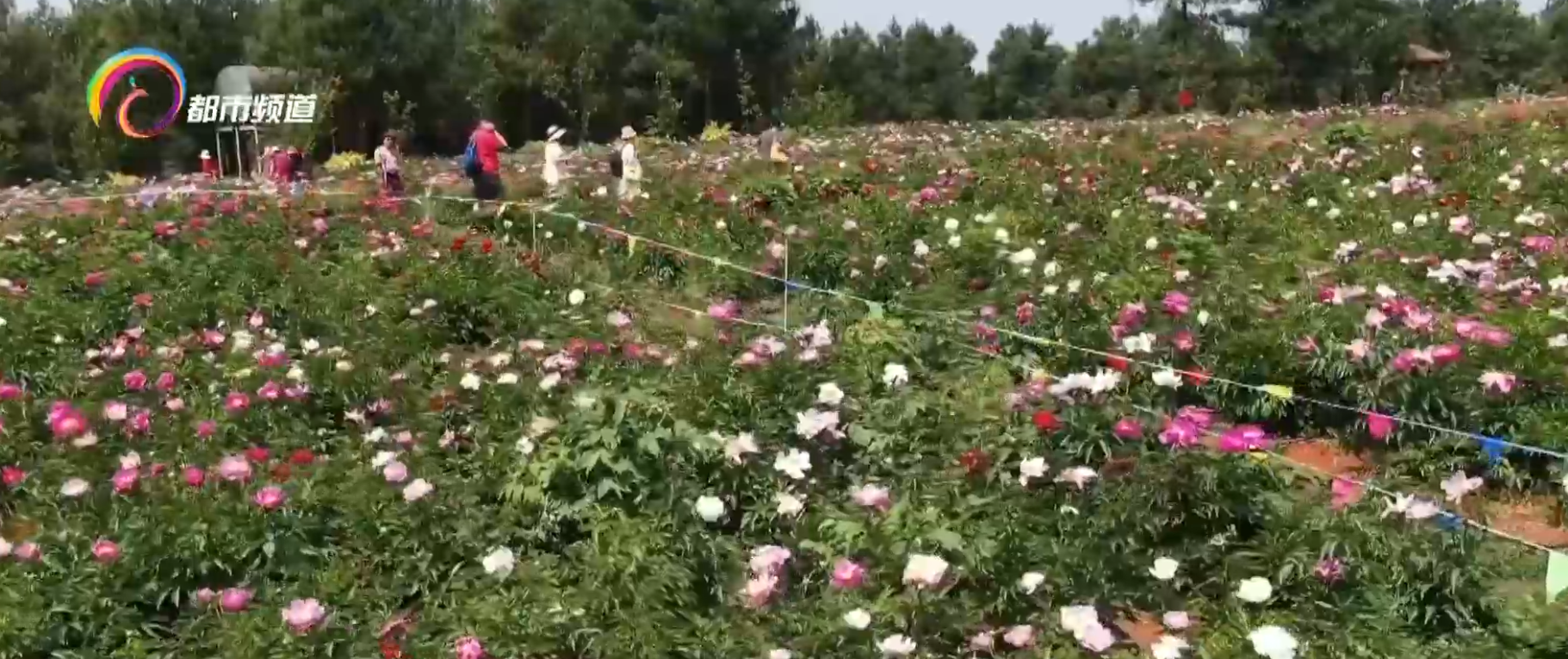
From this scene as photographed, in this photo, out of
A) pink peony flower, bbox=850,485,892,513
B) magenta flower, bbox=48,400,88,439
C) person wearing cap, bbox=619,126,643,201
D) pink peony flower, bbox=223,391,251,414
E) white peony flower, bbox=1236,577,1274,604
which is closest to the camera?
white peony flower, bbox=1236,577,1274,604

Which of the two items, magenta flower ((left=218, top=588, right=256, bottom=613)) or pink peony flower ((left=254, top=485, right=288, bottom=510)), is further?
pink peony flower ((left=254, top=485, right=288, bottom=510))

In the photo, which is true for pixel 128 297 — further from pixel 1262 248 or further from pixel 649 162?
pixel 649 162

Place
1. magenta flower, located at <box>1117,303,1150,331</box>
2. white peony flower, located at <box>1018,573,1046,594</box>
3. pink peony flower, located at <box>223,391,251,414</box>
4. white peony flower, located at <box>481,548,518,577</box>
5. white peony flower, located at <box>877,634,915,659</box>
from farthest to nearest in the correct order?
magenta flower, located at <box>1117,303,1150,331</box>, pink peony flower, located at <box>223,391,251,414</box>, white peony flower, located at <box>481,548,518,577</box>, white peony flower, located at <box>1018,573,1046,594</box>, white peony flower, located at <box>877,634,915,659</box>

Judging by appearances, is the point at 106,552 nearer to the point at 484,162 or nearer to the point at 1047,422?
the point at 1047,422

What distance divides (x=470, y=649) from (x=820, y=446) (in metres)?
1.49

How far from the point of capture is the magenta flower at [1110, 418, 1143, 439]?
138 inches

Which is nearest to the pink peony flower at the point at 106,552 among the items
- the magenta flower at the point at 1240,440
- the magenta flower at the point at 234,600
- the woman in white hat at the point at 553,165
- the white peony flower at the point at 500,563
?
the magenta flower at the point at 234,600

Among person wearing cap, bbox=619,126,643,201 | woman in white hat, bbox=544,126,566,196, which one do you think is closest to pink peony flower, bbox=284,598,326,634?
person wearing cap, bbox=619,126,643,201

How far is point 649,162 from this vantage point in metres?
16.1

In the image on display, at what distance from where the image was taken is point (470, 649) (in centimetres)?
279

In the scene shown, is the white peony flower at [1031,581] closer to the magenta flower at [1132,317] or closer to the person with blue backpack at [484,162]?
the magenta flower at [1132,317]

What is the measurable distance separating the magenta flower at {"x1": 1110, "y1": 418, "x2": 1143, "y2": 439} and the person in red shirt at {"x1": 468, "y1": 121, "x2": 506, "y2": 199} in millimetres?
8435

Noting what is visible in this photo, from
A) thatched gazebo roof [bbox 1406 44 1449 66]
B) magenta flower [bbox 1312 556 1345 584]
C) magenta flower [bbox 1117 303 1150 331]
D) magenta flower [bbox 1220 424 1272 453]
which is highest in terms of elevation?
thatched gazebo roof [bbox 1406 44 1449 66]

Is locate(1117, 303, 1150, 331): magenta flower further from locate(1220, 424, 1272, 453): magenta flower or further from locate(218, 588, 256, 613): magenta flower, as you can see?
locate(218, 588, 256, 613): magenta flower
